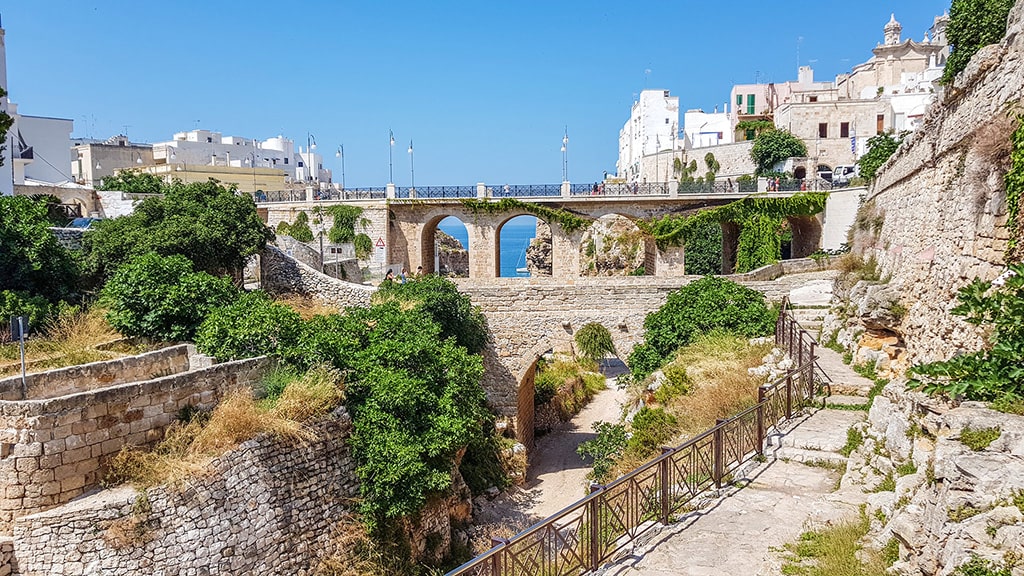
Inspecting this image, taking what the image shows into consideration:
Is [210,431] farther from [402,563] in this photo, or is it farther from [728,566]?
[728,566]

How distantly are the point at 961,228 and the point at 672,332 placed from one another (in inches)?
298

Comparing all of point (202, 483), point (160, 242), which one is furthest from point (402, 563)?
point (160, 242)

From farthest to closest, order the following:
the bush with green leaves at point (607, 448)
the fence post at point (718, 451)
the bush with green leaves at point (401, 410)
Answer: the bush with green leaves at point (607, 448) < the bush with green leaves at point (401, 410) < the fence post at point (718, 451)

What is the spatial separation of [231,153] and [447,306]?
4085 centimetres

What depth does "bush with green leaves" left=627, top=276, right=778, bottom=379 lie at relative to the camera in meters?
15.2

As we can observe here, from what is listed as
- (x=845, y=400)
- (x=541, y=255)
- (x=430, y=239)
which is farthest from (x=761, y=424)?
(x=541, y=255)

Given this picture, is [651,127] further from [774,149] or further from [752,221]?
[752,221]

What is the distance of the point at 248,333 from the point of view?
11.7 m

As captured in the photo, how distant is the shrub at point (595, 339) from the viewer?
58.6 feet

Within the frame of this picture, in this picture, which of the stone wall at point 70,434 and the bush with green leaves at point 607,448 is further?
the bush with green leaves at point 607,448

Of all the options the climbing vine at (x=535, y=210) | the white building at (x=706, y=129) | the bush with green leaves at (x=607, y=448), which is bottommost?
the bush with green leaves at (x=607, y=448)

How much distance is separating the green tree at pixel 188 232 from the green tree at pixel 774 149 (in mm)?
27495

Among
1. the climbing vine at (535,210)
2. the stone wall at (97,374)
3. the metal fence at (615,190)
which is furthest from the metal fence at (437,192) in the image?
the stone wall at (97,374)

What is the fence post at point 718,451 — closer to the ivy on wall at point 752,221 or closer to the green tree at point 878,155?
the ivy on wall at point 752,221
